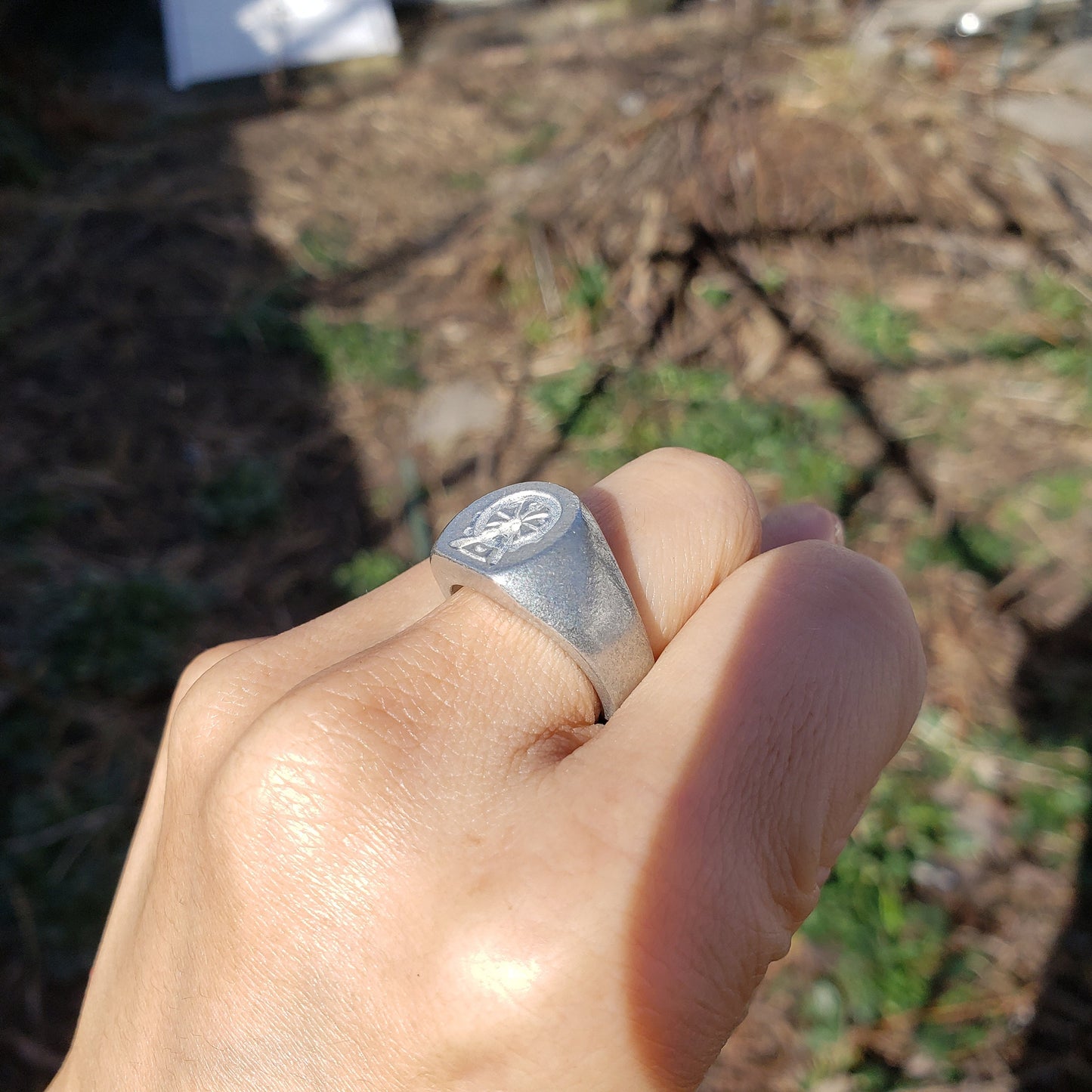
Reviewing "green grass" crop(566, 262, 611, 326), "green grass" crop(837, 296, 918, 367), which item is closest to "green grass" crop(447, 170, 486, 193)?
"green grass" crop(566, 262, 611, 326)

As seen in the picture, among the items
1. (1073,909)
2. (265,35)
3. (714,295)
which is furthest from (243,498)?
(265,35)

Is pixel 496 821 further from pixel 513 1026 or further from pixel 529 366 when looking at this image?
pixel 529 366

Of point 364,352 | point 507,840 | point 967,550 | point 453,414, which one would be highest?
point 507,840

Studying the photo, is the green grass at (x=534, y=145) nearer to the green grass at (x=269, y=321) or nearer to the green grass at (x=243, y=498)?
the green grass at (x=269, y=321)

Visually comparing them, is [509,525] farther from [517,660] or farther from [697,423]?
[697,423]

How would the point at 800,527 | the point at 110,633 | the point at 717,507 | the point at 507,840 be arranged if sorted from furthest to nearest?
the point at 110,633, the point at 800,527, the point at 717,507, the point at 507,840

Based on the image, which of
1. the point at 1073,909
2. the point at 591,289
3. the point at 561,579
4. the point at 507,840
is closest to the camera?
the point at 507,840
